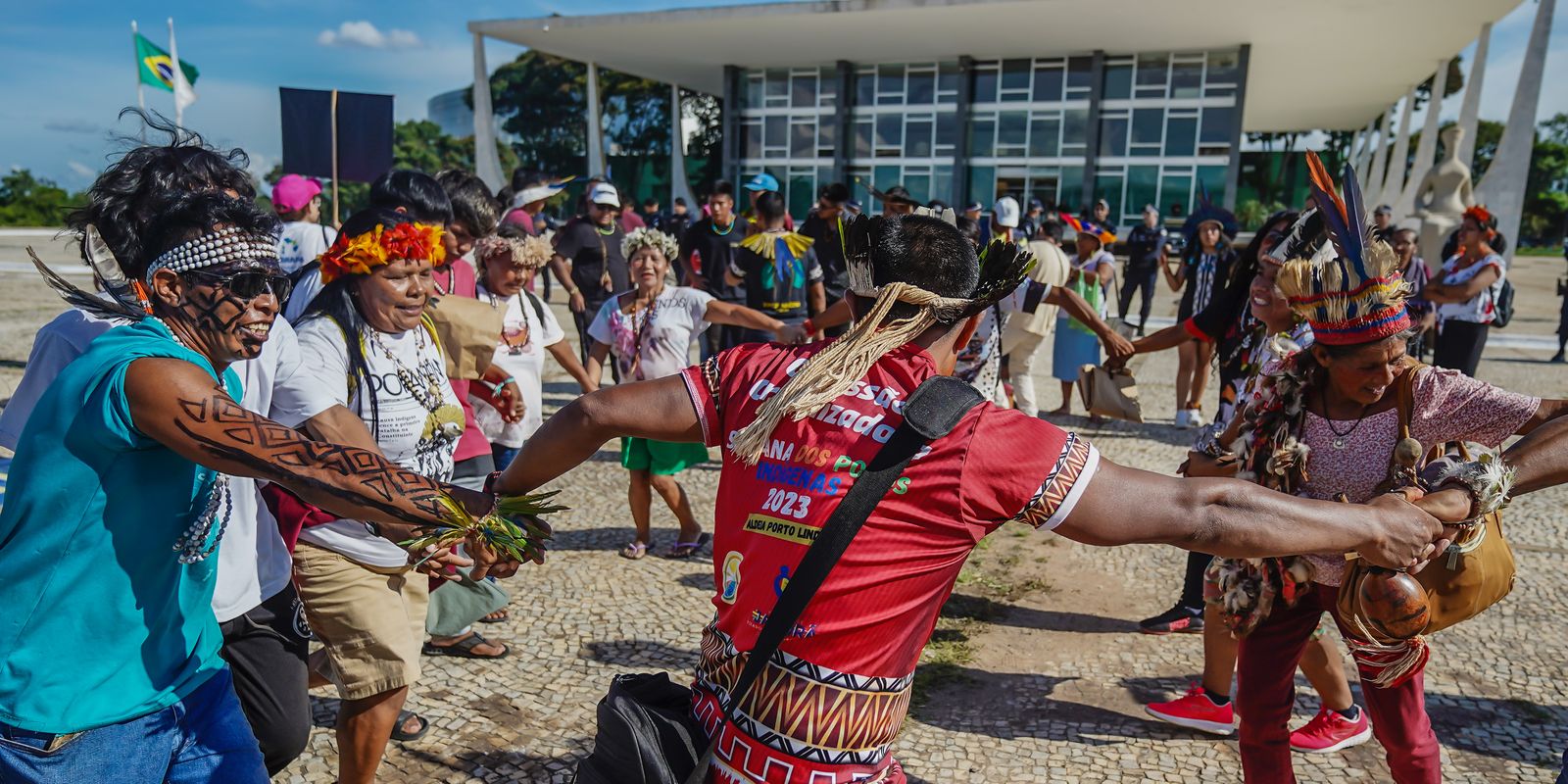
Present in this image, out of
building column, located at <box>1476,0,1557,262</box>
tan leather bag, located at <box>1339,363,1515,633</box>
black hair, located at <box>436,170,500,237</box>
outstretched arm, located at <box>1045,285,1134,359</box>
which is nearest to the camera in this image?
tan leather bag, located at <box>1339,363,1515,633</box>

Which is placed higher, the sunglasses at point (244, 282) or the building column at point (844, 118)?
the building column at point (844, 118)

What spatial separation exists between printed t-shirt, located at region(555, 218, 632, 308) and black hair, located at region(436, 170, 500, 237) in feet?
14.6

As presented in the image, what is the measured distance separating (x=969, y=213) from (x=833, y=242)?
6054mm

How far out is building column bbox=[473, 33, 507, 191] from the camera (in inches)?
1358

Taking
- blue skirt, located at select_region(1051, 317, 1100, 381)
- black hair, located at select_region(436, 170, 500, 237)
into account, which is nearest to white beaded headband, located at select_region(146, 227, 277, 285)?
black hair, located at select_region(436, 170, 500, 237)

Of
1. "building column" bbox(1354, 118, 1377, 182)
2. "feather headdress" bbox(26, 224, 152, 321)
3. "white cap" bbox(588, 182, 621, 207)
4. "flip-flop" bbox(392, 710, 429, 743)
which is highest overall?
"building column" bbox(1354, 118, 1377, 182)

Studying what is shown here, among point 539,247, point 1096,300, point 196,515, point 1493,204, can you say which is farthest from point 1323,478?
point 1493,204

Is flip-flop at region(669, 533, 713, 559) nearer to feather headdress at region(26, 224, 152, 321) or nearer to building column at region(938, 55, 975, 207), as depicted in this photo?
feather headdress at region(26, 224, 152, 321)

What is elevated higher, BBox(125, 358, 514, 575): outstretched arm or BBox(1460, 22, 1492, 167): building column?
BBox(1460, 22, 1492, 167): building column

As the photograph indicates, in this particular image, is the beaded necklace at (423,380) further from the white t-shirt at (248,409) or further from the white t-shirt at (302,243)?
the white t-shirt at (302,243)

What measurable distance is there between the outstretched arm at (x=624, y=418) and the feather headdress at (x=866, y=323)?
0.54ft

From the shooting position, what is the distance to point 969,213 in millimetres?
14297

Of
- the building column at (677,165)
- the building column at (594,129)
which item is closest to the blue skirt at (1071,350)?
the building column at (677,165)

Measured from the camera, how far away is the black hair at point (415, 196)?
14.0 feet
